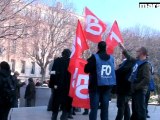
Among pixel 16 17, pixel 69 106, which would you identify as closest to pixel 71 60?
pixel 69 106

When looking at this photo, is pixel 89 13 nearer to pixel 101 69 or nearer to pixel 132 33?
pixel 101 69

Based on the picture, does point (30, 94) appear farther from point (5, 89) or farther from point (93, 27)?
point (5, 89)

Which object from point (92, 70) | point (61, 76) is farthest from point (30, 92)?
point (92, 70)

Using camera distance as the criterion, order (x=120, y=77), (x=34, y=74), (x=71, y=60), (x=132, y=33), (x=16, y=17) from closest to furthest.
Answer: (x=120, y=77), (x=71, y=60), (x=16, y=17), (x=132, y=33), (x=34, y=74)

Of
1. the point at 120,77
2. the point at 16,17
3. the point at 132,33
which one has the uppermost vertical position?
the point at 132,33

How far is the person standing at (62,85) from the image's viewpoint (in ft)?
32.4

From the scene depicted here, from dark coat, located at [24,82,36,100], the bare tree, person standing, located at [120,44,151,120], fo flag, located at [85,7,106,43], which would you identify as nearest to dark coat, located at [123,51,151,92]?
person standing, located at [120,44,151,120]

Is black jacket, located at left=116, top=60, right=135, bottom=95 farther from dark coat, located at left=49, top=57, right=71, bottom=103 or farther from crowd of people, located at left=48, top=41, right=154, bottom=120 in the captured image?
dark coat, located at left=49, top=57, right=71, bottom=103

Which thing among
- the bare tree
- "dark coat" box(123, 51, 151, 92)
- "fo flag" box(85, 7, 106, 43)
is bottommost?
"dark coat" box(123, 51, 151, 92)

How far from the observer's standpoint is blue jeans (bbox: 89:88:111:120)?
8.67 metres

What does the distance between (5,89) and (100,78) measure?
2074 millimetres

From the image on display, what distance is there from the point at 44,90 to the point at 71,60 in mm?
11308

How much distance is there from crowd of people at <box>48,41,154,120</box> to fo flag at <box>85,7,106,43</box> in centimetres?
162

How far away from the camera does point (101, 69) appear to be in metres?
8.74
